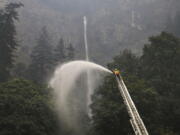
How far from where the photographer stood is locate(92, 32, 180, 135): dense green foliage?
2539cm

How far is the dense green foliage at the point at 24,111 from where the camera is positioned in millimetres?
22578

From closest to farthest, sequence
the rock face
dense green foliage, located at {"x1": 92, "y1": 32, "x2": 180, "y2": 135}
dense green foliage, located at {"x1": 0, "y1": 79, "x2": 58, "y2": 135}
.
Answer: dense green foliage, located at {"x1": 0, "y1": 79, "x2": 58, "y2": 135}, dense green foliage, located at {"x1": 92, "y1": 32, "x2": 180, "y2": 135}, the rock face

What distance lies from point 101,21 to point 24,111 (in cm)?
7686

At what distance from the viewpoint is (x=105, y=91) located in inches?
1138

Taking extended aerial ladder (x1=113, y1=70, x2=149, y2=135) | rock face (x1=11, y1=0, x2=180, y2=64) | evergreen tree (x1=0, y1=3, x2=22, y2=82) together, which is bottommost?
extended aerial ladder (x1=113, y1=70, x2=149, y2=135)

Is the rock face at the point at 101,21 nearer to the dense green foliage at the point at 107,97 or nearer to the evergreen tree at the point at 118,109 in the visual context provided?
the dense green foliage at the point at 107,97

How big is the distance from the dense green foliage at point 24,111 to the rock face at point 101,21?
49.5 metres

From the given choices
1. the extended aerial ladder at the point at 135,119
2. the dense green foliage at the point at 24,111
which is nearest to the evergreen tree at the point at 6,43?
the dense green foliage at the point at 24,111

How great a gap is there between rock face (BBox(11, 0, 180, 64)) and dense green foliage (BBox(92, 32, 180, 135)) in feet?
130

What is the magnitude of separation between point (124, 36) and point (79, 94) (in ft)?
184

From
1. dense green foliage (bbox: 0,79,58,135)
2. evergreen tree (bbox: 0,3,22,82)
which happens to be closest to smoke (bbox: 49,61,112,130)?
dense green foliage (bbox: 0,79,58,135)

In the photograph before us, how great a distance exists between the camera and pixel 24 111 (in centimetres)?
2422

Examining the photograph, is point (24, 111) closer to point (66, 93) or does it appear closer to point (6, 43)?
point (66, 93)

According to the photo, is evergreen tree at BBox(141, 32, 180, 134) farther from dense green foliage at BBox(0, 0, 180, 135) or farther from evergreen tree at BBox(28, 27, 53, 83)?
evergreen tree at BBox(28, 27, 53, 83)
